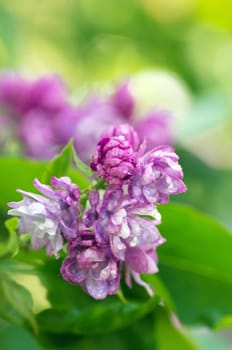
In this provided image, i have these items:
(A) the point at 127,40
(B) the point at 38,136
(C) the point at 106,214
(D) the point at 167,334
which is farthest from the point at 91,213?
(A) the point at 127,40

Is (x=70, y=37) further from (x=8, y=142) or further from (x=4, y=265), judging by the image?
(x=4, y=265)

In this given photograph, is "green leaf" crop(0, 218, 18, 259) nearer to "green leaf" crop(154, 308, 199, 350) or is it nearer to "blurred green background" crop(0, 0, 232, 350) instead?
"green leaf" crop(154, 308, 199, 350)

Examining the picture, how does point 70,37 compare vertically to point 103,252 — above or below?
above

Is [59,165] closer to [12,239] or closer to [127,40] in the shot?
[12,239]

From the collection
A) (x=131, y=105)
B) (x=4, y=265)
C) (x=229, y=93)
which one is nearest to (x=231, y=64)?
(x=229, y=93)

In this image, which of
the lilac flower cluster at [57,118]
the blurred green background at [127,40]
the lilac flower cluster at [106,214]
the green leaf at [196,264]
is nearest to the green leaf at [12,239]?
the lilac flower cluster at [106,214]

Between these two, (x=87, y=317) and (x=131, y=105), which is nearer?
(x=87, y=317)

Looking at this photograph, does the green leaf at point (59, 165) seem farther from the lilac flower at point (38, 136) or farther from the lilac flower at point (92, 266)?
the lilac flower at point (38, 136)
